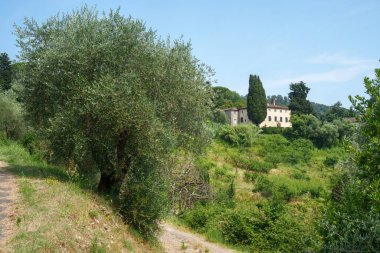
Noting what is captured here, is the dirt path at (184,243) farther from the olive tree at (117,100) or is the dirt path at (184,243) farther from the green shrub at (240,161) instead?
the green shrub at (240,161)

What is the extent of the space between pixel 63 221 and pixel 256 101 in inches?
2910

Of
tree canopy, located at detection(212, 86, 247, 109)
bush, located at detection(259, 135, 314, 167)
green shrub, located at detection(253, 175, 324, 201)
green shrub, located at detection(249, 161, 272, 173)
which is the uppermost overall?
tree canopy, located at detection(212, 86, 247, 109)

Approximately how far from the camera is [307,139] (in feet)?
220

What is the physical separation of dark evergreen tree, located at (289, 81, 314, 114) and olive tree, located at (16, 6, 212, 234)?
248 feet

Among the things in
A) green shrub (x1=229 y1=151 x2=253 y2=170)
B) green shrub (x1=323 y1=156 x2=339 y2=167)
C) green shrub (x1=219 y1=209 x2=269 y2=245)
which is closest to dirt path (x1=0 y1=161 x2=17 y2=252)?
green shrub (x1=219 y1=209 x2=269 y2=245)

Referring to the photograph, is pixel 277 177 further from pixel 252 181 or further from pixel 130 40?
pixel 130 40

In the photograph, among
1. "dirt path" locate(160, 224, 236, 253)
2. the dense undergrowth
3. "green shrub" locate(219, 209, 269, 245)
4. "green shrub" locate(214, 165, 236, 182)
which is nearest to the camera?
"dirt path" locate(160, 224, 236, 253)

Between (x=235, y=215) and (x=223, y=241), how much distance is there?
1756 millimetres

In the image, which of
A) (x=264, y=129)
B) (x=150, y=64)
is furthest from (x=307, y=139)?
(x=150, y=64)

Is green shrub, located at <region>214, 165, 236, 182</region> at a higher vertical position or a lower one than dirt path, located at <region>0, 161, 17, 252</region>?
lower

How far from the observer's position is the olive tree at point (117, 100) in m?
14.1

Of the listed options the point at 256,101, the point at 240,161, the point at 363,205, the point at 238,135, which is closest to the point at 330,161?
the point at 240,161

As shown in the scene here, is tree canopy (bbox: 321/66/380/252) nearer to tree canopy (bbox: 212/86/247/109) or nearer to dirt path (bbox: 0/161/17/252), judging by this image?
dirt path (bbox: 0/161/17/252)

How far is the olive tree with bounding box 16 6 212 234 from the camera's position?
14.1 m
